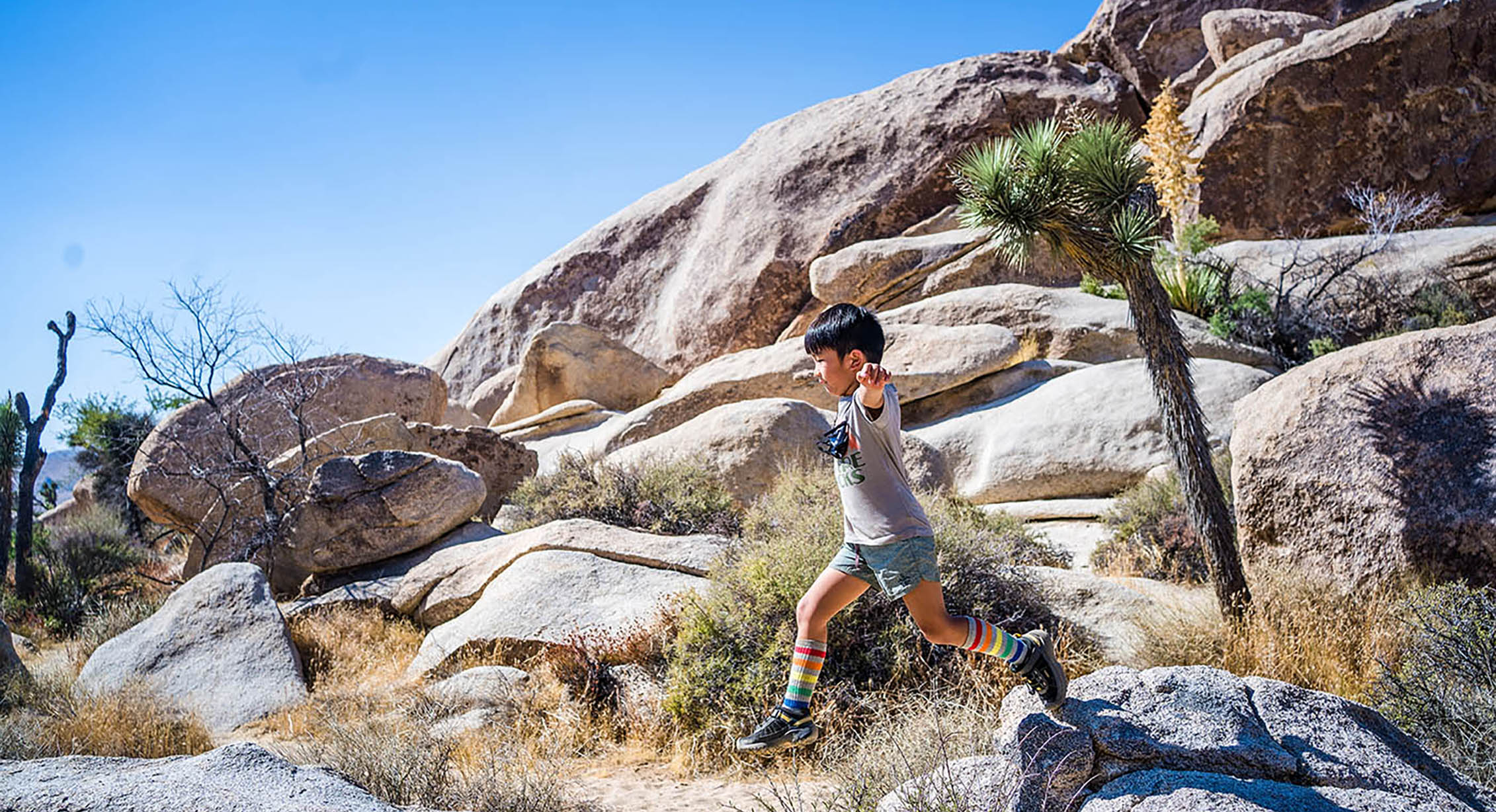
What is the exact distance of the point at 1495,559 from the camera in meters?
5.60

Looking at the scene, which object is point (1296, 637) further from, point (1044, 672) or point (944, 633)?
point (944, 633)

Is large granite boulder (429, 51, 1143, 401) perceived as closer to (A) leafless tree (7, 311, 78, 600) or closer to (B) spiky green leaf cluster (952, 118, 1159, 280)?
(A) leafless tree (7, 311, 78, 600)

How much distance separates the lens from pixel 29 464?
1434 centimetres

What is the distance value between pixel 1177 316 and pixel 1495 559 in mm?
9526

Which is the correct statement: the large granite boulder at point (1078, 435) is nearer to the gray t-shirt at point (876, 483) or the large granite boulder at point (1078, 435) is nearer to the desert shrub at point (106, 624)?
the gray t-shirt at point (876, 483)

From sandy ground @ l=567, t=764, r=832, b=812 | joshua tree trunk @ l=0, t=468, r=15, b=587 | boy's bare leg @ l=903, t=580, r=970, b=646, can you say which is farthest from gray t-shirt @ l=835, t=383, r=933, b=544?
joshua tree trunk @ l=0, t=468, r=15, b=587

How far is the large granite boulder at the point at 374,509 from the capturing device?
1118 cm

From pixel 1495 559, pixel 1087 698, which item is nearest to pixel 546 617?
pixel 1087 698

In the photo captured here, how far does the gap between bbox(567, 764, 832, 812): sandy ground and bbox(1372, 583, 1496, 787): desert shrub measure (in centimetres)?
287

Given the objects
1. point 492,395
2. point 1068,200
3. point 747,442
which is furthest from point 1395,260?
point 492,395

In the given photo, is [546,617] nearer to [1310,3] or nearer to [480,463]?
[480,463]

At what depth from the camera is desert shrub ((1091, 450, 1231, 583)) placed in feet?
28.4

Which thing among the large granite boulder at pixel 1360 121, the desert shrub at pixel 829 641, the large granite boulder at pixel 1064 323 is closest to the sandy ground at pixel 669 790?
the desert shrub at pixel 829 641

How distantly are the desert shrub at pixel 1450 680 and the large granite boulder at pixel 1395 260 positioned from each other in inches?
439
